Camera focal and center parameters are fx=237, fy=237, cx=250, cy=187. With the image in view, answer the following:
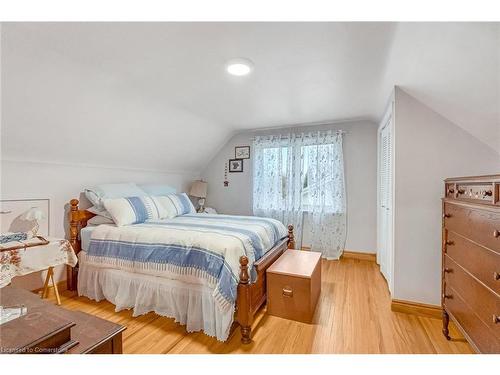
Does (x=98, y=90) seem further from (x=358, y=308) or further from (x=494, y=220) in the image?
(x=358, y=308)

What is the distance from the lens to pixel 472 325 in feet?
4.41

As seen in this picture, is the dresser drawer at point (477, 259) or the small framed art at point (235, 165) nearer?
the dresser drawer at point (477, 259)

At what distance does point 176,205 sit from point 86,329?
99.9 inches

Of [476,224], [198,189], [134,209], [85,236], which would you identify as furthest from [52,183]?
[476,224]

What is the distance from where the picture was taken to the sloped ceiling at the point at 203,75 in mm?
1466

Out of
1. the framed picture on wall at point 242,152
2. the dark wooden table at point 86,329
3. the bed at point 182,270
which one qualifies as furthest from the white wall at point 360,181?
the dark wooden table at point 86,329

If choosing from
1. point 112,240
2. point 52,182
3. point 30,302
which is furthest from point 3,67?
point 30,302

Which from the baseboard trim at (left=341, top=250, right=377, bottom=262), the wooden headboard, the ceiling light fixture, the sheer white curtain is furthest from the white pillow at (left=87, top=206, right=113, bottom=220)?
the baseboard trim at (left=341, top=250, right=377, bottom=262)

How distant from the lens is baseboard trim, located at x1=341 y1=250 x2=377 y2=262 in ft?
11.6

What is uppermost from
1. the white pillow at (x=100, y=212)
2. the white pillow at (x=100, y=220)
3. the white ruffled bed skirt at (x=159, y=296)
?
the white pillow at (x=100, y=212)

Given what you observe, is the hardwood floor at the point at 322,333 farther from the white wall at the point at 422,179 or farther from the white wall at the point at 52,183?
the white wall at the point at 52,183

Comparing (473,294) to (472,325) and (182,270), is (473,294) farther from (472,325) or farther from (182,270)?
(182,270)

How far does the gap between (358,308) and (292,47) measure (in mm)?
2284

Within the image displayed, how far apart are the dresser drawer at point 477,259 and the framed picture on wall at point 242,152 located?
3165 mm
